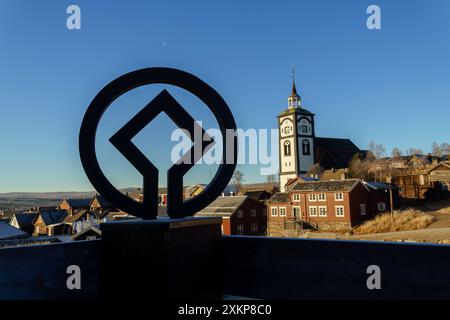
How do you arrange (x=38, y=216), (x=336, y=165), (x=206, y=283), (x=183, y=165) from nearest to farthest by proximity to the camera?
(x=206, y=283) → (x=183, y=165) → (x=38, y=216) → (x=336, y=165)

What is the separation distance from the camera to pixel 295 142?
2549 inches

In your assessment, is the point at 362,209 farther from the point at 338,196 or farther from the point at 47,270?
the point at 47,270

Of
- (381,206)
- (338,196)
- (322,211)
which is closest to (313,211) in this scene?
(322,211)

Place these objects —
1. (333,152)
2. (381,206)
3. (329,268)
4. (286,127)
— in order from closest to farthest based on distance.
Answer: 1. (329,268)
2. (381,206)
3. (286,127)
4. (333,152)

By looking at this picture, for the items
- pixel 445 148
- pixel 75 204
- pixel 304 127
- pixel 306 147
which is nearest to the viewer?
pixel 75 204

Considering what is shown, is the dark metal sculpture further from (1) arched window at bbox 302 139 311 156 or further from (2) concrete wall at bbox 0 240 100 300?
(1) arched window at bbox 302 139 311 156

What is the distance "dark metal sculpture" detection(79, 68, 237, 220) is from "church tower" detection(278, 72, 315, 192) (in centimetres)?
5704

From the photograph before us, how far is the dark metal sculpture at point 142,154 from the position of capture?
6230 millimetres

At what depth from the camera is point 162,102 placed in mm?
6605

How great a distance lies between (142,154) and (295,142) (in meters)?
60.4

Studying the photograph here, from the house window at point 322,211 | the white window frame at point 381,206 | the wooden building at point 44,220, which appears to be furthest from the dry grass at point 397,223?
the wooden building at point 44,220

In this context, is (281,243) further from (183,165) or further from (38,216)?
(38,216)
